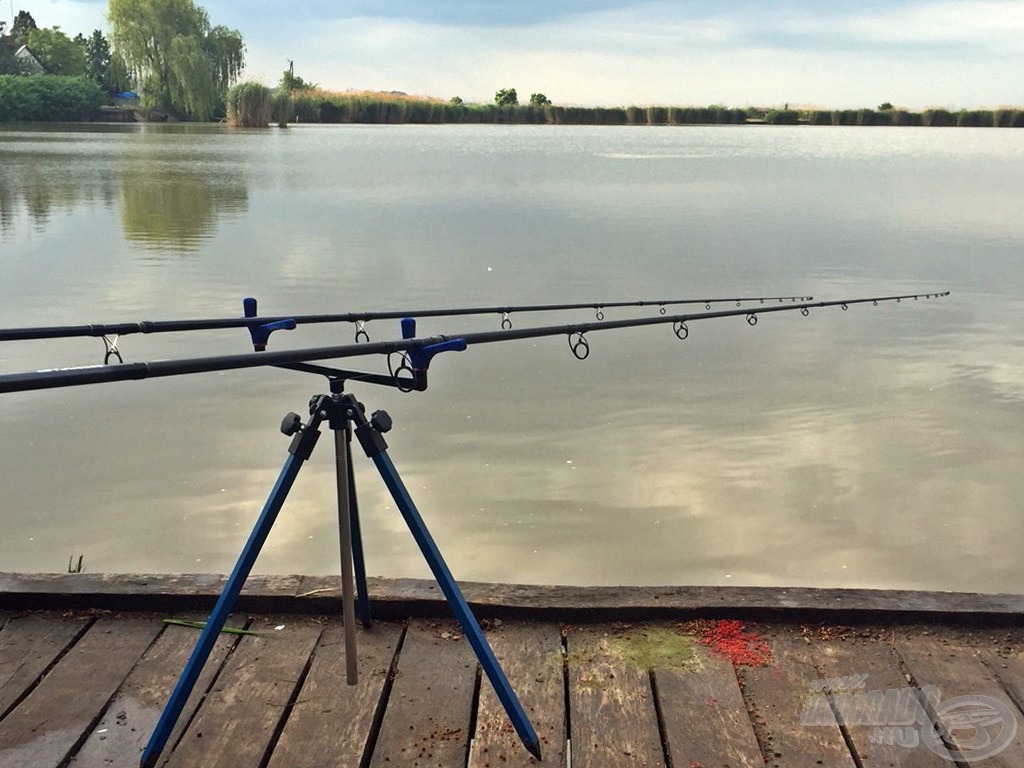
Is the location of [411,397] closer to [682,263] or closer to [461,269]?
[461,269]

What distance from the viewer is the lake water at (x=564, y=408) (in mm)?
4598

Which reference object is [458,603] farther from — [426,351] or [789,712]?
[789,712]

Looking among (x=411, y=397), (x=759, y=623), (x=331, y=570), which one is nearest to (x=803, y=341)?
(x=411, y=397)

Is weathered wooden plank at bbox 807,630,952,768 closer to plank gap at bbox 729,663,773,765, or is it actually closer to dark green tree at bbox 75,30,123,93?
plank gap at bbox 729,663,773,765

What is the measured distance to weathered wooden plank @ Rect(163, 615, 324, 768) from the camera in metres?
2.20

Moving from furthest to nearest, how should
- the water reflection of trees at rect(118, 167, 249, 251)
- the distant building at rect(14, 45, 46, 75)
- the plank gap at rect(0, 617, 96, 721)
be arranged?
the distant building at rect(14, 45, 46, 75)
the water reflection of trees at rect(118, 167, 249, 251)
the plank gap at rect(0, 617, 96, 721)

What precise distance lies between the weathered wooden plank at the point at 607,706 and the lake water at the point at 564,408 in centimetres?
165

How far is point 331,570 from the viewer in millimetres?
4227

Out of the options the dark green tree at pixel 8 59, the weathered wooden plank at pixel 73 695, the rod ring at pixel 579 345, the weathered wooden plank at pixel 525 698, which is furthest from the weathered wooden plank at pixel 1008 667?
the dark green tree at pixel 8 59

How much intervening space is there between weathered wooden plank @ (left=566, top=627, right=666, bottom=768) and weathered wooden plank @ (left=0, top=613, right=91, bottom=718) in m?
1.31

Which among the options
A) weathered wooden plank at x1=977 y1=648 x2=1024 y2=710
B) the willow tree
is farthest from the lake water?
the willow tree

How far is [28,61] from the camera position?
77.8 meters

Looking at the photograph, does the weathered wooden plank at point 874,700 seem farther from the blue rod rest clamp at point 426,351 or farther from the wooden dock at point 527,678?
the blue rod rest clamp at point 426,351

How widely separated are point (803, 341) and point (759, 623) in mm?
6496
